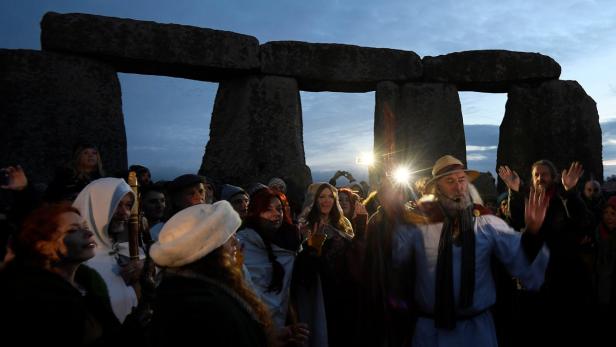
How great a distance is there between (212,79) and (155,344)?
20.8ft

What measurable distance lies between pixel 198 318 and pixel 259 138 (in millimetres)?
5690

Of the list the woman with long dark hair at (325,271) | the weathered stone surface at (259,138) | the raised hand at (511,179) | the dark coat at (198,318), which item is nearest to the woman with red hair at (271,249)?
the woman with long dark hair at (325,271)

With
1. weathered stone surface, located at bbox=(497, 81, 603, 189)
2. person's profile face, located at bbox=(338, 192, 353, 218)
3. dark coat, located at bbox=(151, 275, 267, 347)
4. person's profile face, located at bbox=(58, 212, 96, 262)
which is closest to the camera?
dark coat, located at bbox=(151, 275, 267, 347)

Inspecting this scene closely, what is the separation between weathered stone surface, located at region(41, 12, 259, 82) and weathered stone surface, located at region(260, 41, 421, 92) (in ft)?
1.18

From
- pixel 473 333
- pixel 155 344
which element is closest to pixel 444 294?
pixel 473 333

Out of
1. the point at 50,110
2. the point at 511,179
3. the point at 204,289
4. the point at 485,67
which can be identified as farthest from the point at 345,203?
the point at 485,67

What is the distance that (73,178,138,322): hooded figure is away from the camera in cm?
240

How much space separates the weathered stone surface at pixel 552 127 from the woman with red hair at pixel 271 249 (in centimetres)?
614

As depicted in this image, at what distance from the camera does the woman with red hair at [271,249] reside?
9.67 feet

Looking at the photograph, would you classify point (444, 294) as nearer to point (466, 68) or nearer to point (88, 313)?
point (88, 313)

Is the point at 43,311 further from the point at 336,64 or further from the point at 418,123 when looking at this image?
the point at 418,123

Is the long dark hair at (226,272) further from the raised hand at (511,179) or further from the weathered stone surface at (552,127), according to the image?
the weathered stone surface at (552,127)

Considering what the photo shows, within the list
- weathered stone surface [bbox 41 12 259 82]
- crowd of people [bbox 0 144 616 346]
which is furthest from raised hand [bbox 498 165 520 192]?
weathered stone surface [bbox 41 12 259 82]

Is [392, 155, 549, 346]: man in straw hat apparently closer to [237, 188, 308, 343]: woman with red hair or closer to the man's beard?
the man's beard
